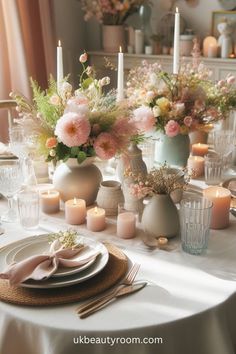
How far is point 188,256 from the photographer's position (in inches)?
51.7

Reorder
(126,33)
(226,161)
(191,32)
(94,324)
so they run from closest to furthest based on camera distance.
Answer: (94,324)
(226,161)
(191,32)
(126,33)

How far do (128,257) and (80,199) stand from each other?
341 mm

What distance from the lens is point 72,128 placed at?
4.71 feet

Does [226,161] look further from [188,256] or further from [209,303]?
[209,303]

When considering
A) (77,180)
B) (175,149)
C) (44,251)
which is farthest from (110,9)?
(44,251)

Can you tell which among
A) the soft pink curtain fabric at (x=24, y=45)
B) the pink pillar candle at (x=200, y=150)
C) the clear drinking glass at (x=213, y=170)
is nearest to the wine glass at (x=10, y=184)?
the clear drinking glass at (x=213, y=170)

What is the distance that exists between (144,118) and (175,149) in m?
0.28

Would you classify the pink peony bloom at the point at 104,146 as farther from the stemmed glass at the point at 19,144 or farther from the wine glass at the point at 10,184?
the stemmed glass at the point at 19,144

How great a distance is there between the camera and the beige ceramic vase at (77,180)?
5.27ft

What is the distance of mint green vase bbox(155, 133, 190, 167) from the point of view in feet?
6.37

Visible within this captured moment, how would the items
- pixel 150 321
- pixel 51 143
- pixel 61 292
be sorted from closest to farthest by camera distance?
pixel 150 321 → pixel 61 292 → pixel 51 143

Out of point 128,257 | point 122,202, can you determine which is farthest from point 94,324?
point 122,202

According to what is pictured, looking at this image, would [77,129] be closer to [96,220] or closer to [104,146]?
[104,146]

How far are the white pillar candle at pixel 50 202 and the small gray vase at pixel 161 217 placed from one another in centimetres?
34
